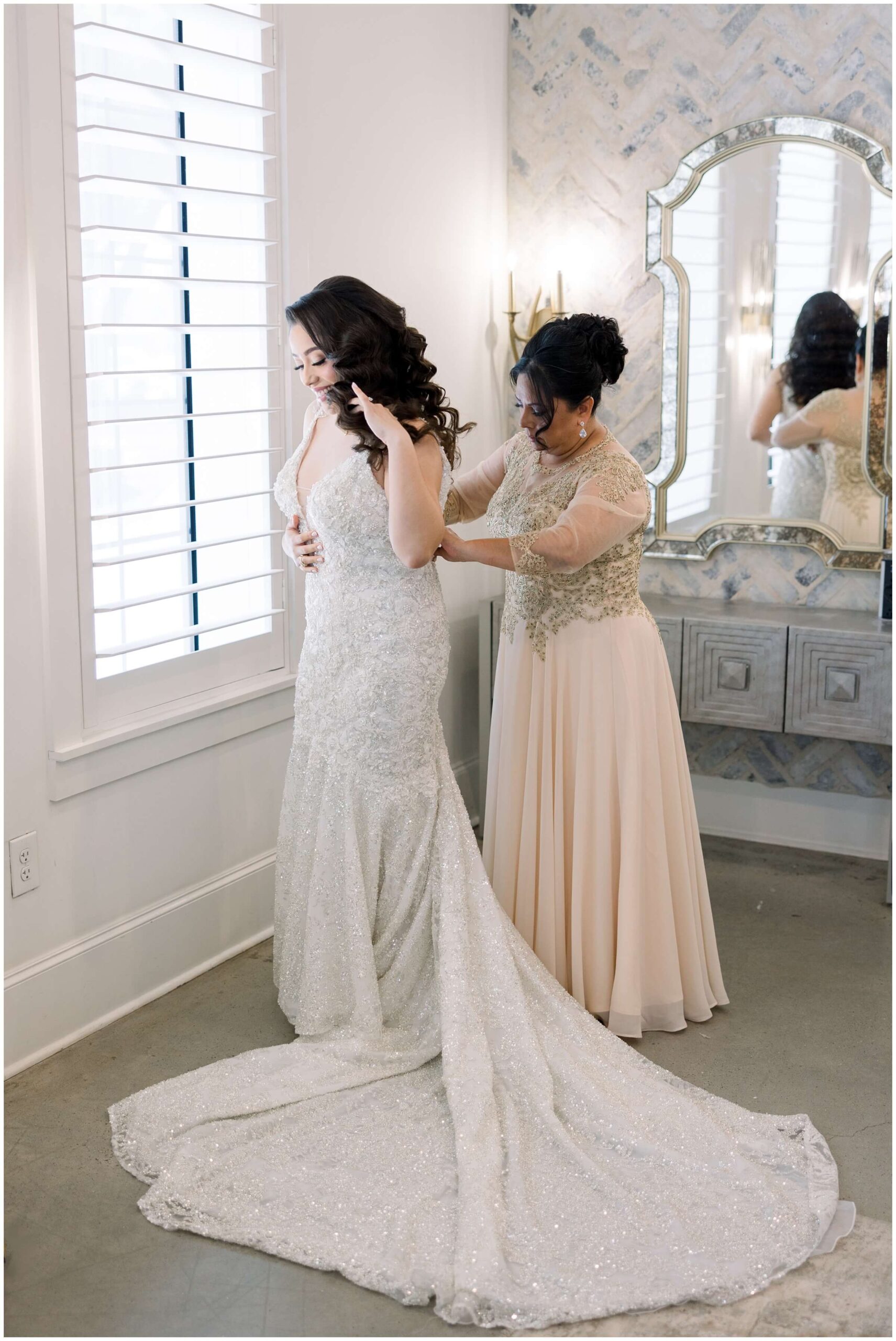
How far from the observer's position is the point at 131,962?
3.16 metres

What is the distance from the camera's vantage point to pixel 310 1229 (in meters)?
2.24

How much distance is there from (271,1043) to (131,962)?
0.44 m

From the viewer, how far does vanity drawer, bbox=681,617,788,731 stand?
391 cm

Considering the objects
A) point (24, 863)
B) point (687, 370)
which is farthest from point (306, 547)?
point (687, 370)

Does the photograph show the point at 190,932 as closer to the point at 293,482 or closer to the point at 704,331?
the point at 293,482

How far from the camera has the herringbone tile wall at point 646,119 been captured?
3.93m

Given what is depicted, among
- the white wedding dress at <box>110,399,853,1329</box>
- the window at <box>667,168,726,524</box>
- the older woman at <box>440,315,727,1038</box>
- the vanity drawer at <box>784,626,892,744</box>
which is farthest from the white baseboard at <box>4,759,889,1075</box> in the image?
the window at <box>667,168,726,524</box>

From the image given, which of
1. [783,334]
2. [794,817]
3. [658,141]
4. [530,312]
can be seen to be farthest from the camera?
[530,312]

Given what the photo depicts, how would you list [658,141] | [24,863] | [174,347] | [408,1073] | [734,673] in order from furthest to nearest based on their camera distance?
[658,141] < [734,673] < [174,347] < [24,863] < [408,1073]

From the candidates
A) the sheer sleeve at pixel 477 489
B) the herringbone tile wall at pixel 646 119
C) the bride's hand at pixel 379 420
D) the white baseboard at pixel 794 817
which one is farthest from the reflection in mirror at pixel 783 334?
the bride's hand at pixel 379 420

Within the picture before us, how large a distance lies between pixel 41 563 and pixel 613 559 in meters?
1.29

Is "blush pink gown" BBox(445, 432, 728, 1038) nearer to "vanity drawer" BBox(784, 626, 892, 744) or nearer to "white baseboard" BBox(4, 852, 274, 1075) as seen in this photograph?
"white baseboard" BBox(4, 852, 274, 1075)

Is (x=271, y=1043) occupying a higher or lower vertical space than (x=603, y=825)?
lower

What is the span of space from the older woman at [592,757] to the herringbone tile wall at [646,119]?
1.40 meters
